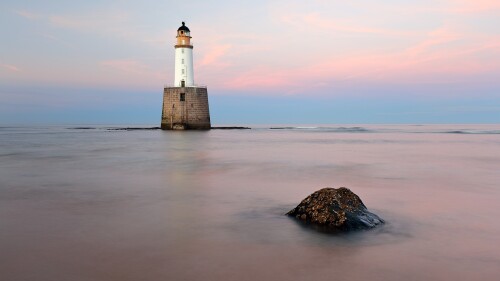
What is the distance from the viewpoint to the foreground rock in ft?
18.9

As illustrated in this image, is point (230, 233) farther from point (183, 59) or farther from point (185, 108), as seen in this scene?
point (185, 108)

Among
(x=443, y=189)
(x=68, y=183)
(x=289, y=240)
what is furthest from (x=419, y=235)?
(x=68, y=183)

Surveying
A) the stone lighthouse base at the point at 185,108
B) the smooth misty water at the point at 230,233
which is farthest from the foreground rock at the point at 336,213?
the stone lighthouse base at the point at 185,108

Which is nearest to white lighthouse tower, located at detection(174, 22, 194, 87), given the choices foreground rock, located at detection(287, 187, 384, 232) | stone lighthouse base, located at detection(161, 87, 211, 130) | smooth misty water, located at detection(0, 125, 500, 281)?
stone lighthouse base, located at detection(161, 87, 211, 130)

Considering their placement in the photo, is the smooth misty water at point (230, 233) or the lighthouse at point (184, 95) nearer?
the smooth misty water at point (230, 233)

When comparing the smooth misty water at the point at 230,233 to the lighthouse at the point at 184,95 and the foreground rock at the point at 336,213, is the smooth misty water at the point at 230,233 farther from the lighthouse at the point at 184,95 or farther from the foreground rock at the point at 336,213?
the lighthouse at the point at 184,95

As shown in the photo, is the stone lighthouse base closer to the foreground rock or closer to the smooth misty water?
the smooth misty water

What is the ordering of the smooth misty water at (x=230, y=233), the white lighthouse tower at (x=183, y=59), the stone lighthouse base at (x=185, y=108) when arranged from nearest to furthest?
the smooth misty water at (x=230, y=233), the white lighthouse tower at (x=183, y=59), the stone lighthouse base at (x=185, y=108)

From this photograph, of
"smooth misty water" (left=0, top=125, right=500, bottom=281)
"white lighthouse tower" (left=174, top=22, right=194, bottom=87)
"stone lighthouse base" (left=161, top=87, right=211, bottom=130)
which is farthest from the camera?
"stone lighthouse base" (left=161, top=87, right=211, bottom=130)

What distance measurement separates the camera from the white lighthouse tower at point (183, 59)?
42.4 meters

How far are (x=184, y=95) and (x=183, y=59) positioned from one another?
12.0ft

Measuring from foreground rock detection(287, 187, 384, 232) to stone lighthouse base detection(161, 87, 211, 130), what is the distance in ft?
124

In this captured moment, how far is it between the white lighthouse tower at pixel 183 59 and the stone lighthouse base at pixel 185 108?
1.01 m

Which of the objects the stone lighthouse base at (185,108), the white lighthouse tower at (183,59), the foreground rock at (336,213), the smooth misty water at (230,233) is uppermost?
the white lighthouse tower at (183,59)
